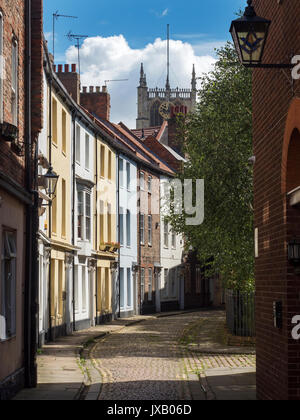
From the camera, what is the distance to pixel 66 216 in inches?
1080

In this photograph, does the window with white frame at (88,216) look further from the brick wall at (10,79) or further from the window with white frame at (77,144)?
the brick wall at (10,79)

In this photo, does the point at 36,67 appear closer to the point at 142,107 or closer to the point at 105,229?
the point at 105,229

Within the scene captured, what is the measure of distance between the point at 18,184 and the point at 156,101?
395 ft

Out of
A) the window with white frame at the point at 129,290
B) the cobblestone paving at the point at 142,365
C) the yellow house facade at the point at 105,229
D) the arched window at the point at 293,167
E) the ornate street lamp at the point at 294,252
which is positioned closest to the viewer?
the ornate street lamp at the point at 294,252

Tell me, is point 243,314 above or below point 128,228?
below

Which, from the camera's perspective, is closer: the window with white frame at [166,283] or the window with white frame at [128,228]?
the window with white frame at [128,228]

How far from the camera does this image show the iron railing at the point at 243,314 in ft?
79.3

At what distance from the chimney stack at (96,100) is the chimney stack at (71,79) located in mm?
6408

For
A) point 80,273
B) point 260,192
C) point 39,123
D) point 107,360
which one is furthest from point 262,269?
point 80,273

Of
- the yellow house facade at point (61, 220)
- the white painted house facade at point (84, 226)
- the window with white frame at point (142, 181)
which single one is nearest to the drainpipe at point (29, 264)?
the yellow house facade at point (61, 220)

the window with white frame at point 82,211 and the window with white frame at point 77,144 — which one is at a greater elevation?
the window with white frame at point 77,144

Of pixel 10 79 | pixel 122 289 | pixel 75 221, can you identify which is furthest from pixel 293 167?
pixel 122 289

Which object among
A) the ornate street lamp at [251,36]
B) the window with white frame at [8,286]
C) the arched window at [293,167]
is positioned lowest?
the window with white frame at [8,286]

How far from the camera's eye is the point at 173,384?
14016 mm
